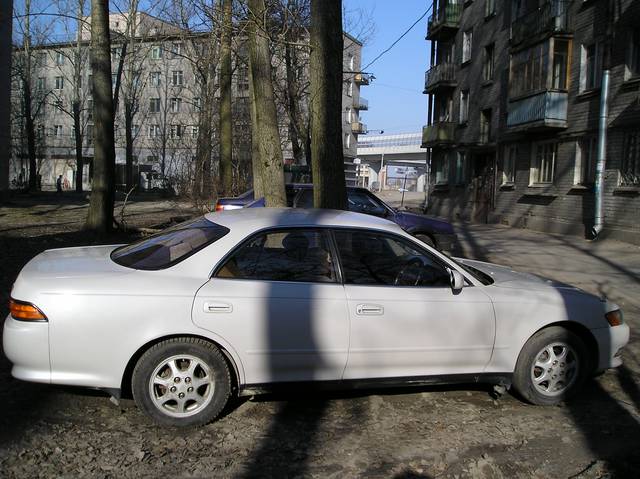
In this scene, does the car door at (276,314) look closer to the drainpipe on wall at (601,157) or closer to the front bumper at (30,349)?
the front bumper at (30,349)

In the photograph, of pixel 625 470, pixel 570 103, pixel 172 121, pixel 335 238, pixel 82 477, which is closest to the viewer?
pixel 82 477

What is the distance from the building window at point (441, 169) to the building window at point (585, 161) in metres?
11.6

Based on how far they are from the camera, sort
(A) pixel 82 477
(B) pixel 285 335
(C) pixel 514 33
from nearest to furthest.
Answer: (A) pixel 82 477 < (B) pixel 285 335 < (C) pixel 514 33

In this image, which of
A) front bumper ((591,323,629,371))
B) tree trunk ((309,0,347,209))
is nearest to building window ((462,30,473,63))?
tree trunk ((309,0,347,209))

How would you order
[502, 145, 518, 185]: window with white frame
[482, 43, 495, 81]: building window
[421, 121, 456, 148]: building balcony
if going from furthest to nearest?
[421, 121, 456, 148]: building balcony → [482, 43, 495, 81]: building window → [502, 145, 518, 185]: window with white frame

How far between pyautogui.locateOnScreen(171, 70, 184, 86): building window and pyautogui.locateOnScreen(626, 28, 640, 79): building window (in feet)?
151

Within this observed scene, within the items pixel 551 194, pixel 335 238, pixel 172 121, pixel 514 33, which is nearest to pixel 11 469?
pixel 335 238

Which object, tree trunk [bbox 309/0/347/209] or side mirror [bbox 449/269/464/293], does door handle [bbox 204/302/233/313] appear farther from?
tree trunk [bbox 309/0/347/209]

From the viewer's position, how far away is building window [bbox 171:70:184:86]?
5566cm

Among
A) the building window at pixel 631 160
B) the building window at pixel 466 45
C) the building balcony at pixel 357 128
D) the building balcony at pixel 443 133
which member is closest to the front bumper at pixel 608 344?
the building window at pixel 631 160

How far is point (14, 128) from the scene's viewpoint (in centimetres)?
4944

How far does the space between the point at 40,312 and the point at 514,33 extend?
21466 millimetres

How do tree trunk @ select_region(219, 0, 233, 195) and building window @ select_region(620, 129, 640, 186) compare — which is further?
tree trunk @ select_region(219, 0, 233, 195)

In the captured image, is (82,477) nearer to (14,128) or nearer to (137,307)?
(137,307)
